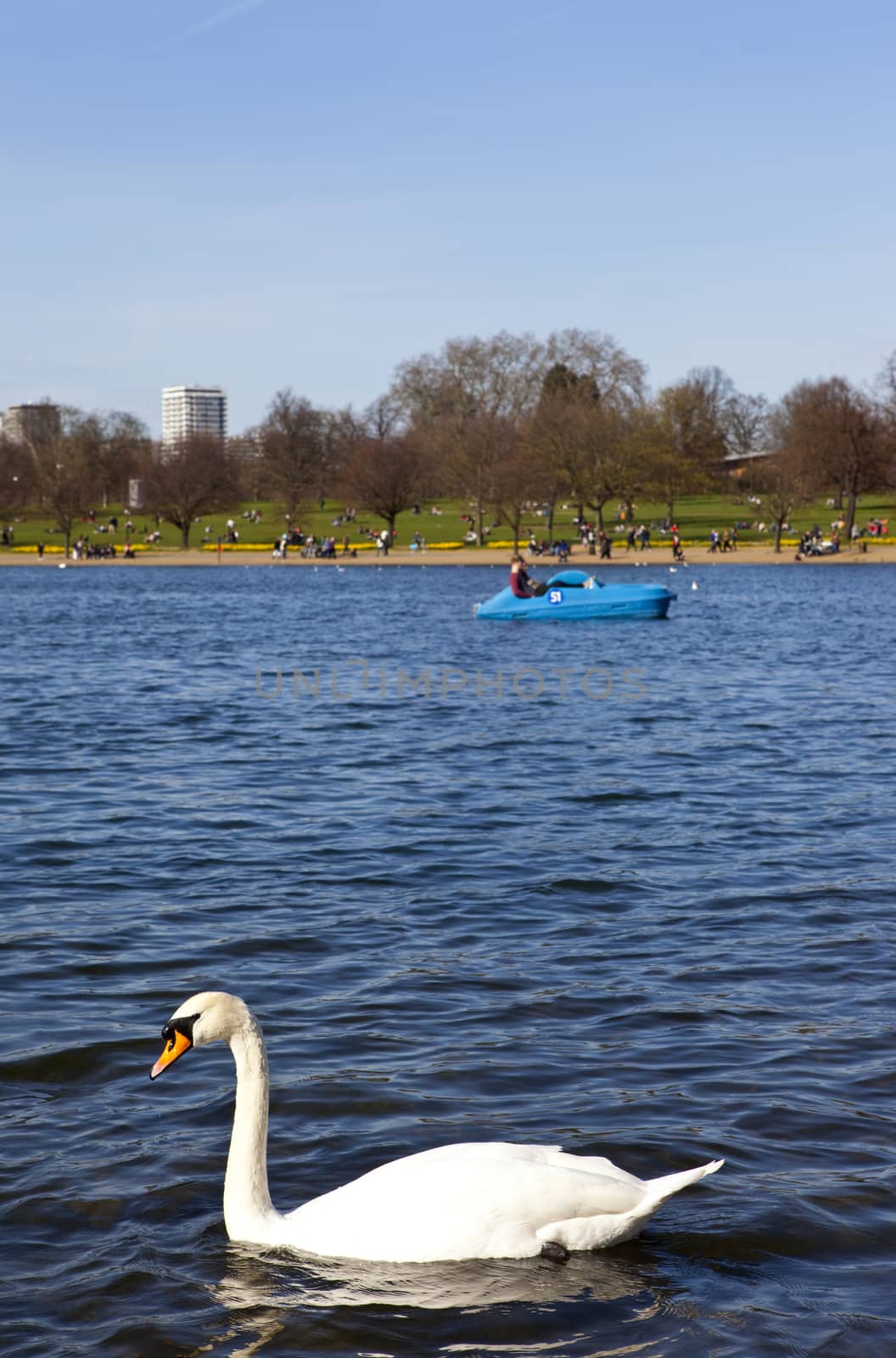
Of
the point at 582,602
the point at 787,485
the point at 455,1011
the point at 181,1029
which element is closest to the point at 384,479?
the point at 787,485

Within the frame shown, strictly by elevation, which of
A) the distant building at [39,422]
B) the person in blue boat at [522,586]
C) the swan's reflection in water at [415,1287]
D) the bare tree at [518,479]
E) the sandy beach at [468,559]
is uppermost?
the distant building at [39,422]

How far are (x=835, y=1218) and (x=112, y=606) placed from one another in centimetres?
5014

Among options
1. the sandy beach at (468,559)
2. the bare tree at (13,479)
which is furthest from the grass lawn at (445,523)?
the sandy beach at (468,559)

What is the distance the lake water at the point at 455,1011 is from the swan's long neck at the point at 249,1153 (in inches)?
7.1

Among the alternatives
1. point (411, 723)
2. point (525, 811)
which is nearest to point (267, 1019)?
point (525, 811)

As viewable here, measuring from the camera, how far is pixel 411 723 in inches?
877

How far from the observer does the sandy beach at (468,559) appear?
79625 mm

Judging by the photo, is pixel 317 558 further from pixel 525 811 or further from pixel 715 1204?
pixel 715 1204

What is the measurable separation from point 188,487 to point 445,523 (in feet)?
71.0

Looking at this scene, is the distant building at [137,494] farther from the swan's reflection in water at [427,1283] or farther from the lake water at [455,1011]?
the swan's reflection in water at [427,1283]

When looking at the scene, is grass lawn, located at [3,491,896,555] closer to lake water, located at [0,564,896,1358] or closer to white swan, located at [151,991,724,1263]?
lake water, located at [0,564,896,1358]

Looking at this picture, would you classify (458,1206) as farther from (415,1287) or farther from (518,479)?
(518,479)

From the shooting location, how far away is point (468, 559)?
274 ft

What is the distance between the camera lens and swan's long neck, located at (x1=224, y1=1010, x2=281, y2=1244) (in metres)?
5.76
